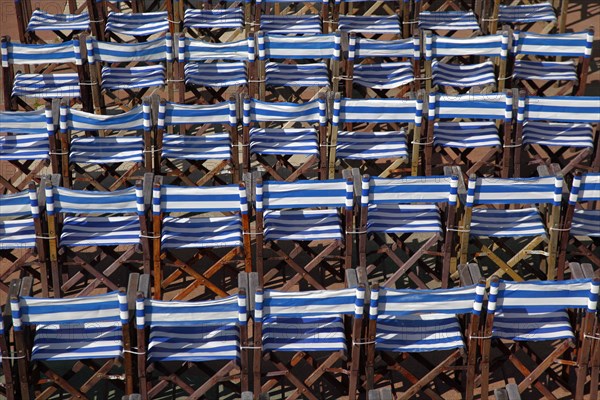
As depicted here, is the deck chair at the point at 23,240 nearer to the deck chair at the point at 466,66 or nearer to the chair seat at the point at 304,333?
the chair seat at the point at 304,333

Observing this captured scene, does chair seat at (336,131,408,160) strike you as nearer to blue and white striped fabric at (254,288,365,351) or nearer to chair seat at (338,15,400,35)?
chair seat at (338,15,400,35)

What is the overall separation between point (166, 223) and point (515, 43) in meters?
6.88

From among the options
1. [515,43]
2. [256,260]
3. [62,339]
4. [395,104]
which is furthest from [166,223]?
[515,43]

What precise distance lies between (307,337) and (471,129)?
17.3 ft

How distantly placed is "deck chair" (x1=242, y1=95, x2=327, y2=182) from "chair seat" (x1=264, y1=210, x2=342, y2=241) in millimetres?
1401

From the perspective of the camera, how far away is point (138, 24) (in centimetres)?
2173

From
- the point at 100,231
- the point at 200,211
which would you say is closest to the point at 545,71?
the point at 200,211

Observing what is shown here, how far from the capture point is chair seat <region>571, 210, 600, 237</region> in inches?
660

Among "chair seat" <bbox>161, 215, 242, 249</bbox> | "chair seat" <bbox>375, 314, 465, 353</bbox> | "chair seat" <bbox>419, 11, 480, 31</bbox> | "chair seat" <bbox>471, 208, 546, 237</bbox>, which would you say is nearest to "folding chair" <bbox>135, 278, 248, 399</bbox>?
"chair seat" <bbox>161, 215, 242, 249</bbox>

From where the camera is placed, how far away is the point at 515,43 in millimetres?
19844

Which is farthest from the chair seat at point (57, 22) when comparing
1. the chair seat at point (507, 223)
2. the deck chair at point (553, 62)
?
the chair seat at point (507, 223)

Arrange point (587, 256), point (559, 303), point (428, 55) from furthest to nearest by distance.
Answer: point (428, 55) < point (587, 256) < point (559, 303)

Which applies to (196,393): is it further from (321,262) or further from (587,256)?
(587,256)

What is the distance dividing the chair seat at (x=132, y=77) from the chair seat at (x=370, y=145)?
11.1 feet
